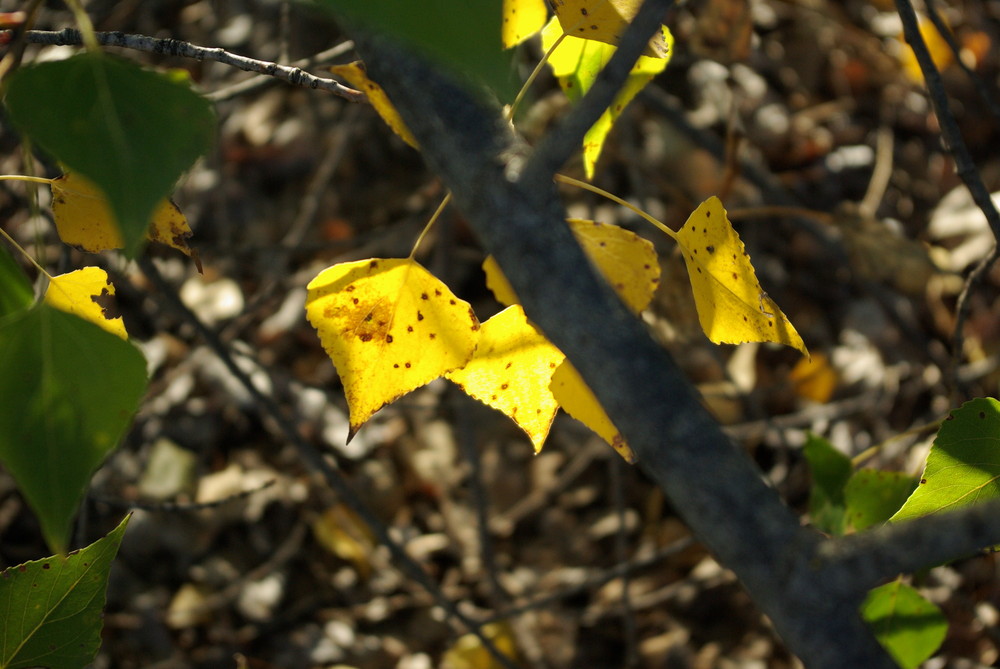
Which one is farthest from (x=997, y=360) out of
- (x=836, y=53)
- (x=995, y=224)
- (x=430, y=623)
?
(x=430, y=623)

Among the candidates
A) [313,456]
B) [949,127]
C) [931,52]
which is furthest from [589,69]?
[931,52]

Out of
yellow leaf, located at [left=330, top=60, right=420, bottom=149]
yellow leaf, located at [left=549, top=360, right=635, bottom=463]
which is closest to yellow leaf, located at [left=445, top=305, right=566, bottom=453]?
yellow leaf, located at [left=549, top=360, right=635, bottom=463]

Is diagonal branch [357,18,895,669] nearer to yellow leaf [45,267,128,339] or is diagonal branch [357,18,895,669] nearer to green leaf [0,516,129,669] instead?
yellow leaf [45,267,128,339]

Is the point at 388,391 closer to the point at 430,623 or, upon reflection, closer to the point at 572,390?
the point at 572,390

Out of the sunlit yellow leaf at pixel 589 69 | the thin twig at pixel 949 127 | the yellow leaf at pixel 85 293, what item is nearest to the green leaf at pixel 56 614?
the yellow leaf at pixel 85 293

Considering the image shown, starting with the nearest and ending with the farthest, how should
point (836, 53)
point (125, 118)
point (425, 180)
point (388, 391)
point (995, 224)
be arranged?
1. point (125, 118)
2. point (388, 391)
3. point (995, 224)
4. point (425, 180)
5. point (836, 53)

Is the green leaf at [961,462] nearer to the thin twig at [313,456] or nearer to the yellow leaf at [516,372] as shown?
the yellow leaf at [516,372]
